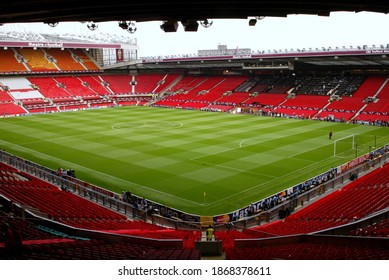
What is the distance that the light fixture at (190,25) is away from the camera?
18.3m

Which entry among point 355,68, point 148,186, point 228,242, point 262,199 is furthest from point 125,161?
point 355,68

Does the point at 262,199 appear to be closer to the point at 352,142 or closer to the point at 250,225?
the point at 250,225

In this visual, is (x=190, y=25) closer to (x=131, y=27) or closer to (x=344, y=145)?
(x=131, y=27)

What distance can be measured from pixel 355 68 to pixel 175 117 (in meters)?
32.6

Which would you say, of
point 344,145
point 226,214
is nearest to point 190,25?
point 226,214

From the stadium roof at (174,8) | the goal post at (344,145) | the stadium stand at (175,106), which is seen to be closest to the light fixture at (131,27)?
the stadium roof at (174,8)

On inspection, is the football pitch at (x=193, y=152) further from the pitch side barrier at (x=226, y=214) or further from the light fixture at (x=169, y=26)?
the light fixture at (x=169, y=26)

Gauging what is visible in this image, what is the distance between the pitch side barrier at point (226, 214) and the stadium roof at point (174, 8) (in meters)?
9.70

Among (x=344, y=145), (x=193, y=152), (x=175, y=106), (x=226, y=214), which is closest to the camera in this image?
(x=226, y=214)

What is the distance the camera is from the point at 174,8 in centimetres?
1532

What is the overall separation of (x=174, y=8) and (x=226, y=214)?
10.6 m

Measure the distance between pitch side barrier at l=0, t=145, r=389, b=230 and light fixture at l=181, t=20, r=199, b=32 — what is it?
9.28 m

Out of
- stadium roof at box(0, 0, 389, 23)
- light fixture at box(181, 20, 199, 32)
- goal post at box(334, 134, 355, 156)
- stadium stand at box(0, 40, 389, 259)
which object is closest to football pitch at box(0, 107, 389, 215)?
goal post at box(334, 134, 355, 156)

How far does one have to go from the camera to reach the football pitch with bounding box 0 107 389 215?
24.7 meters
